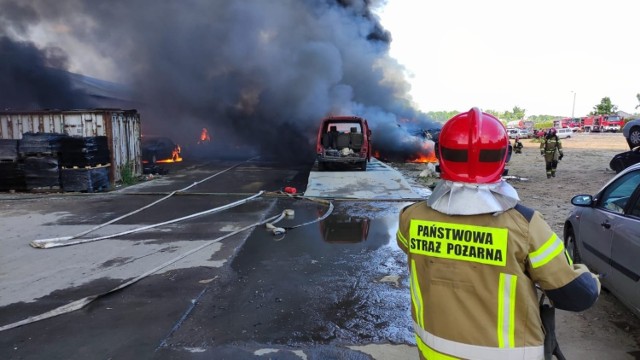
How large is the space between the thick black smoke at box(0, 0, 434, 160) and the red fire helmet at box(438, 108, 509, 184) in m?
19.3

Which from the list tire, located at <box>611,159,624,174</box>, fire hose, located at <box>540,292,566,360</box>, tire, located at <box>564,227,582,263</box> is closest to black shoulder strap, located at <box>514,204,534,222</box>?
fire hose, located at <box>540,292,566,360</box>

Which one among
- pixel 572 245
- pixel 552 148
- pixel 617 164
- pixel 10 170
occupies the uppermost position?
pixel 552 148

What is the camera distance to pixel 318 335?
3475 millimetres

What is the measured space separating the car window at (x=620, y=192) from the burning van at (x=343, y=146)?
10047 millimetres

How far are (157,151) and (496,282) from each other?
739 inches

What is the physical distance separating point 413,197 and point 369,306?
19.8 feet

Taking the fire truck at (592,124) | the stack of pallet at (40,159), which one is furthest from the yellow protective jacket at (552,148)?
the fire truck at (592,124)

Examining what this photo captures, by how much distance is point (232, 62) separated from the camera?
2286cm

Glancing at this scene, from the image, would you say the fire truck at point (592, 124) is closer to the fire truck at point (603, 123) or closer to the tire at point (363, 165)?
the fire truck at point (603, 123)

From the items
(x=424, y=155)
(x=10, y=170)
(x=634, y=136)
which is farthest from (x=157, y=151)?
(x=634, y=136)

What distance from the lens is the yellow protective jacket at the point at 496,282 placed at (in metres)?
1.50

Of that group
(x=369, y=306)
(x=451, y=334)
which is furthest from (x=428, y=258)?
(x=369, y=306)

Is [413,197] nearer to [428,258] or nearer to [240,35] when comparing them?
[428,258]

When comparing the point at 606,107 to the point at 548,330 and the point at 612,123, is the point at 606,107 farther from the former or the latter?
the point at 548,330
